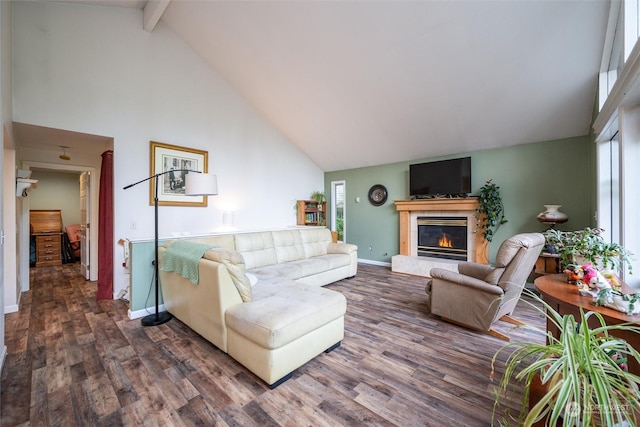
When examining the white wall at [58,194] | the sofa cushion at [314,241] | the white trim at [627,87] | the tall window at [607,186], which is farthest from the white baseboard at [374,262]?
the white wall at [58,194]

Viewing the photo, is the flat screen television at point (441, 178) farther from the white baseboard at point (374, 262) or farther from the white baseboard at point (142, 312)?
the white baseboard at point (142, 312)

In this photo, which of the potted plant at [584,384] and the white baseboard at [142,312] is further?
the white baseboard at [142,312]

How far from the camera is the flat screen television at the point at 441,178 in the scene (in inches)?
177

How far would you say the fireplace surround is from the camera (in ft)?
14.6

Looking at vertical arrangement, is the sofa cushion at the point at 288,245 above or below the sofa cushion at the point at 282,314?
above

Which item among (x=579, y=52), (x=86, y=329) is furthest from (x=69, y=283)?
(x=579, y=52)

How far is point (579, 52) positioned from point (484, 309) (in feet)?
9.45

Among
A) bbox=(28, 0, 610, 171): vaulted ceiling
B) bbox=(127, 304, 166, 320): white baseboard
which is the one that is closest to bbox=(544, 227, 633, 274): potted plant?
bbox=(28, 0, 610, 171): vaulted ceiling

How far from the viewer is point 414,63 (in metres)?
3.27

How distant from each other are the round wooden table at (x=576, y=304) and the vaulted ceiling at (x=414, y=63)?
7.92 ft

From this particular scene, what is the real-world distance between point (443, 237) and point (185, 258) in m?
4.45

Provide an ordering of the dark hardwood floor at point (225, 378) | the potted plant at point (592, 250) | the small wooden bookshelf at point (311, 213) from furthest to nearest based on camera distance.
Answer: the small wooden bookshelf at point (311, 213) → the potted plant at point (592, 250) → the dark hardwood floor at point (225, 378)

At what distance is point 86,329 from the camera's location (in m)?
2.62

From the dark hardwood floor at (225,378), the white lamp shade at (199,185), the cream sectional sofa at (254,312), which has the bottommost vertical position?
the dark hardwood floor at (225,378)
